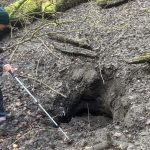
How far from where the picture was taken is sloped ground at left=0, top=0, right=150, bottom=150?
557cm

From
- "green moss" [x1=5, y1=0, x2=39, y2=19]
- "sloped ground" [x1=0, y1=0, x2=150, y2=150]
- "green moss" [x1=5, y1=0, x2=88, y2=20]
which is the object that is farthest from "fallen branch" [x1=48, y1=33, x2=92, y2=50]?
"green moss" [x1=5, y1=0, x2=39, y2=19]

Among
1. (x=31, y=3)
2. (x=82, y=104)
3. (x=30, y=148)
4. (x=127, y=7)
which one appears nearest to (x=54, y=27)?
(x=31, y=3)

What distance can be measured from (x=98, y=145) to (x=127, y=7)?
442cm

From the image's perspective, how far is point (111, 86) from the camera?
6.73 meters

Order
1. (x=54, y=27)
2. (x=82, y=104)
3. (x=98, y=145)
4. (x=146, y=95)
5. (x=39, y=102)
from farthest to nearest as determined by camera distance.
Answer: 1. (x=54, y=27)
2. (x=82, y=104)
3. (x=39, y=102)
4. (x=146, y=95)
5. (x=98, y=145)

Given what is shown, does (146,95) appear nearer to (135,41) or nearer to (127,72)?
(127,72)

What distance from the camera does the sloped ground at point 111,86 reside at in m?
5.57

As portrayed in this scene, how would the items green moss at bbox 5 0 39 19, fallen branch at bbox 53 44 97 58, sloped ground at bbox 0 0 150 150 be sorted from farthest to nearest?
green moss at bbox 5 0 39 19 < fallen branch at bbox 53 44 97 58 < sloped ground at bbox 0 0 150 150

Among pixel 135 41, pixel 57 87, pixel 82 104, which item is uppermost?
pixel 135 41

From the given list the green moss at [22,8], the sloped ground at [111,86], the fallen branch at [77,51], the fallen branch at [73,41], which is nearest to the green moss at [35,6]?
the green moss at [22,8]

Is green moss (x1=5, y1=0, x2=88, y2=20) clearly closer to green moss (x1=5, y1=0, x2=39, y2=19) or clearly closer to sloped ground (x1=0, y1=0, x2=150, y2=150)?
green moss (x1=5, y1=0, x2=39, y2=19)

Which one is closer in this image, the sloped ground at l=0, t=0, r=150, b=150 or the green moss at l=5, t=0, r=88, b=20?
the sloped ground at l=0, t=0, r=150, b=150

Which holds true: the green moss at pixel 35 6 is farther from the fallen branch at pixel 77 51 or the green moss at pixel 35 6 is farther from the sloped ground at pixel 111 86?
the fallen branch at pixel 77 51

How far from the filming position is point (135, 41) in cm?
736
